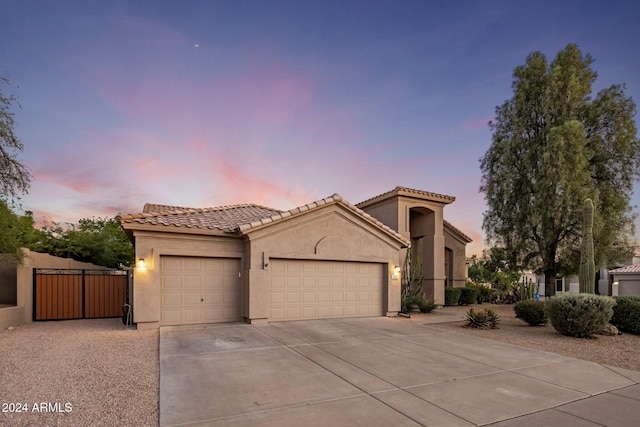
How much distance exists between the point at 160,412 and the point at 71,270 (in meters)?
12.0

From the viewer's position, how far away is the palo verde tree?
1842cm

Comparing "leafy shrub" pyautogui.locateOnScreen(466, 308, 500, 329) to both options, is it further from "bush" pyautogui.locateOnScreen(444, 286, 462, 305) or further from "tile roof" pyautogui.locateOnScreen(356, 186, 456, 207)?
"bush" pyautogui.locateOnScreen(444, 286, 462, 305)

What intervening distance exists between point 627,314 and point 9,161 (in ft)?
63.5

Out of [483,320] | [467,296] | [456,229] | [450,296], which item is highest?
[456,229]

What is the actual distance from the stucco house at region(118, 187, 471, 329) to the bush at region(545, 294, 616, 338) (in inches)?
224

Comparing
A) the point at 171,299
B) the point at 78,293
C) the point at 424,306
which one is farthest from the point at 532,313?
the point at 78,293

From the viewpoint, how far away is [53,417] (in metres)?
4.58

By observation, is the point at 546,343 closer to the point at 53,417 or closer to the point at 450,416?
the point at 450,416

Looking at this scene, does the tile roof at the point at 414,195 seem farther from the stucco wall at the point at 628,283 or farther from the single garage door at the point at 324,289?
the stucco wall at the point at 628,283

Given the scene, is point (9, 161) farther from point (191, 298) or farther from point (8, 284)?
point (191, 298)

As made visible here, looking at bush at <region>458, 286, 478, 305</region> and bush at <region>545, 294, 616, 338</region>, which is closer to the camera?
bush at <region>545, 294, 616, 338</region>

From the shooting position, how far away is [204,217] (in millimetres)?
13180

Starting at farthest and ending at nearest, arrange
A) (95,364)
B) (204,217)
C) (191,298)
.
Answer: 1. (204,217)
2. (191,298)
3. (95,364)

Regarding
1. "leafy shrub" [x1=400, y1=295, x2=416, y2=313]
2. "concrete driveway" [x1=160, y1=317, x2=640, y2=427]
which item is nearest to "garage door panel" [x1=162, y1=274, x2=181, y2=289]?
"concrete driveway" [x1=160, y1=317, x2=640, y2=427]
